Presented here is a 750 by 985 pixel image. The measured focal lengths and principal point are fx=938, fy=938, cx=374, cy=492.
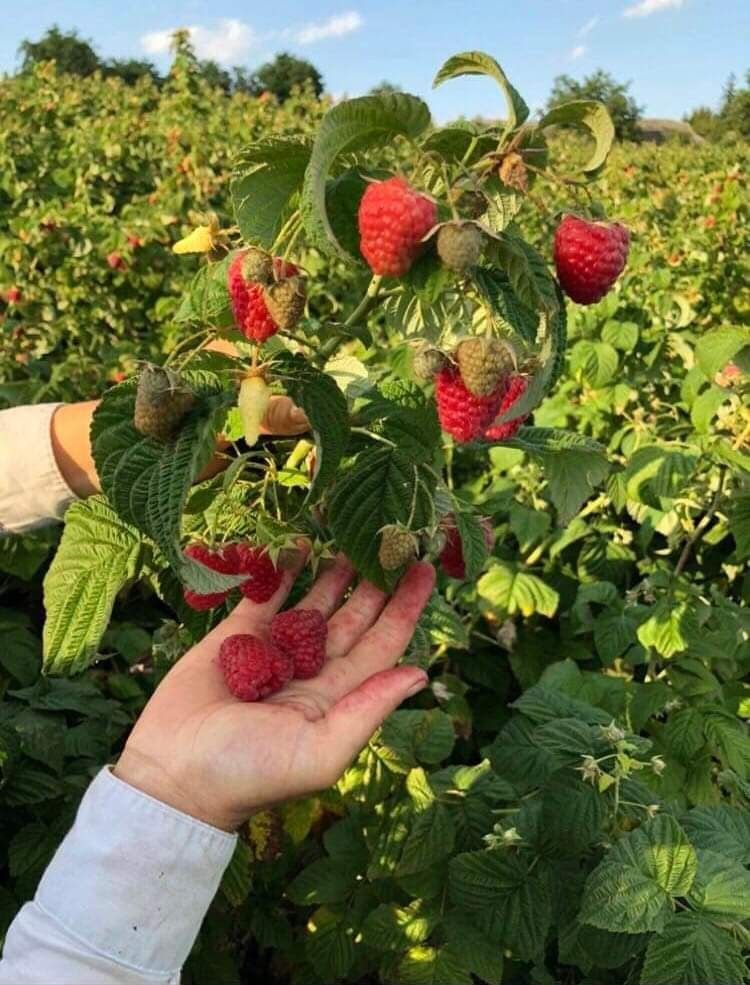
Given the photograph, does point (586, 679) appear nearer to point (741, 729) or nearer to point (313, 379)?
point (741, 729)

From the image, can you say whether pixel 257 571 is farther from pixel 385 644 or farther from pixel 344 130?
pixel 344 130

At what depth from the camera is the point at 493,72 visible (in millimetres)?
936

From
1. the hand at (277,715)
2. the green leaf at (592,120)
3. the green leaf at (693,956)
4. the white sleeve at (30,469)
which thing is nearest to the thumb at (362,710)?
the hand at (277,715)

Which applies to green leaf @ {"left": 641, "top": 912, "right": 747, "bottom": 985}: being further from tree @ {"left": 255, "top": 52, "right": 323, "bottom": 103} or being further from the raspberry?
tree @ {"left": 255, "top": 52, "right": 323, "bottom": 103}

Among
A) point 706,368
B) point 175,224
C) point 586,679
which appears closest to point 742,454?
point 706,368

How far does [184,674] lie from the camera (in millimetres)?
1233

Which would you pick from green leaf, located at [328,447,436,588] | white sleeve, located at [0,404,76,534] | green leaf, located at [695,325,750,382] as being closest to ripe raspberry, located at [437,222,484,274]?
green leaf, located at [328,447,436,588]

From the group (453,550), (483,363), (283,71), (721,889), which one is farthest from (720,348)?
(283,71)

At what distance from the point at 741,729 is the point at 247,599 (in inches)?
48.8

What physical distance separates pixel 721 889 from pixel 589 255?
0.87 m

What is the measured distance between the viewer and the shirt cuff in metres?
1.07

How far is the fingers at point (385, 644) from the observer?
4.05 ft

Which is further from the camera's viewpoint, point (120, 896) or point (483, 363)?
point (120, 896)

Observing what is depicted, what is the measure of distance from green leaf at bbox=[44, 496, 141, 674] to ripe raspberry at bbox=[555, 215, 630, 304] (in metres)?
0.66
